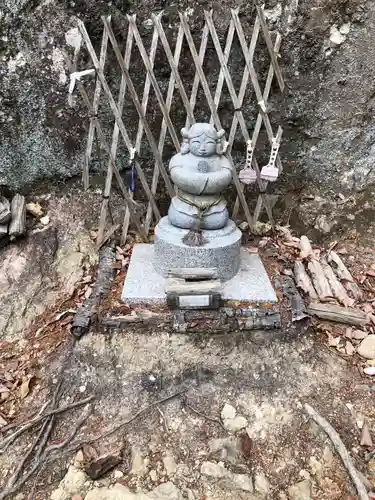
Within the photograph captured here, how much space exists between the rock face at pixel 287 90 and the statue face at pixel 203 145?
113cm

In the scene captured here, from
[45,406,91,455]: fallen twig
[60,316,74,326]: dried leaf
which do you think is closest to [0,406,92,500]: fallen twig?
[45,406,91,455]: fallen twig

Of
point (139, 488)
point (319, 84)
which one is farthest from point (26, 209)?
point (319, 84)

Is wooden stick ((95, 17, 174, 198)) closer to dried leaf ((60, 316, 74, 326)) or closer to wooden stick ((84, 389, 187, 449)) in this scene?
dried leaf ((60, 316, 74, 326))

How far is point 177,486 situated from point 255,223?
2.52 metres

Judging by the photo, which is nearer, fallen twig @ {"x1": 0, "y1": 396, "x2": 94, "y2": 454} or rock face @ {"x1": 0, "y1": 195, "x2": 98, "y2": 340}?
fallen twig @ {"x1": 0, "y1": 396, "x2": 94, "y2": 454}

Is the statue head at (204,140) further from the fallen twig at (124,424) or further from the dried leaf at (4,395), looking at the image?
the dried leaf at (4,395)

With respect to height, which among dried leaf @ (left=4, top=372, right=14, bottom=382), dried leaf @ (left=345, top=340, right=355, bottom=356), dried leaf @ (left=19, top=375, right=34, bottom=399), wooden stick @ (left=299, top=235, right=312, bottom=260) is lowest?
dried leaf @ (left=4, top=372, right=14, bottom=382)

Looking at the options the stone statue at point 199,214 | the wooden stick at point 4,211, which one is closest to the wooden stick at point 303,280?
the stone statue at point 199,214

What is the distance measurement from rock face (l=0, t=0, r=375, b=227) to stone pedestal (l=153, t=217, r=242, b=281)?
1.28 meters

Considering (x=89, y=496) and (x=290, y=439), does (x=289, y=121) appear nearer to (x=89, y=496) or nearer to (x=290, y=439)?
(x=290, y=439)

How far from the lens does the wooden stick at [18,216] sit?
3.93 meters

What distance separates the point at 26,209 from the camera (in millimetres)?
4203

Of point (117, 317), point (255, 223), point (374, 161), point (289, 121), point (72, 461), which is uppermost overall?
point (289, 121)

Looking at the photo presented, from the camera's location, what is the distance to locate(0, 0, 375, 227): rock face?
12.6 feet
